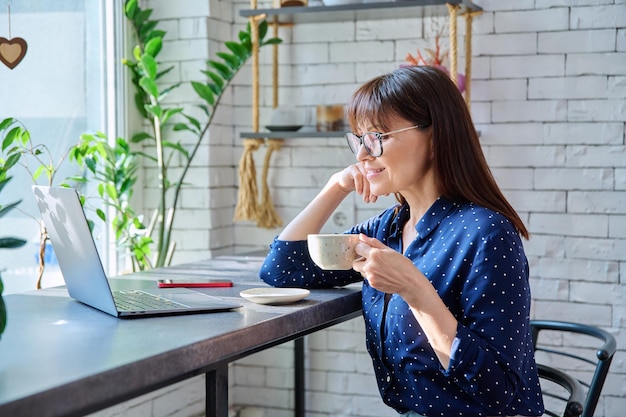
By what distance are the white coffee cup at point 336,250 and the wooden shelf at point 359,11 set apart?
1.30m

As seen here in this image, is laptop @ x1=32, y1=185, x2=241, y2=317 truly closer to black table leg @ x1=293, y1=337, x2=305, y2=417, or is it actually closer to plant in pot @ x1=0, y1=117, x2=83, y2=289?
plant in pot @ x1=0, y1=117, x2=83, y2=289

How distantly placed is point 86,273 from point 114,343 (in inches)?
13.1

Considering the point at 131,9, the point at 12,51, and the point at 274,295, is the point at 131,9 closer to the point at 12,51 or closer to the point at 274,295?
the point at 12,51

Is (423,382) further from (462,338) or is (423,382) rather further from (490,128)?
Result: (490,128)

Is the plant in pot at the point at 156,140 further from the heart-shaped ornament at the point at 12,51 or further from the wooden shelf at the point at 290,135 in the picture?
the heart-shaped ornament at the point at 12,51

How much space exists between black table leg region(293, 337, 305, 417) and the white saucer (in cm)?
88

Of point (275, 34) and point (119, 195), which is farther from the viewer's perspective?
point (275, 34)

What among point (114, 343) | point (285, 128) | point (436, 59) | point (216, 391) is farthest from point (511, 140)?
point (114, 343)

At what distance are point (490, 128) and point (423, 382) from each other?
1.45m

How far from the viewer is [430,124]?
1898 millimetres

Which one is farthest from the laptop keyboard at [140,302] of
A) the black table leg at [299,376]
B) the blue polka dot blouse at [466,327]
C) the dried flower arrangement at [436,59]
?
the dried flower arrangement at [436,59]

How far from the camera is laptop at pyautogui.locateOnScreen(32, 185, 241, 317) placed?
168cm

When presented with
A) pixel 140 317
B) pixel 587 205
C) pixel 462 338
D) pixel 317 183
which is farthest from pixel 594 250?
pixel 140 317

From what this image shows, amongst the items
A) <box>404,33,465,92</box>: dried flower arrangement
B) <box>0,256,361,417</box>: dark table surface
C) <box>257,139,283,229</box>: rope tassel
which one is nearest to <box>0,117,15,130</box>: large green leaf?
<box>0,256,361,417</box>: dark table surface
